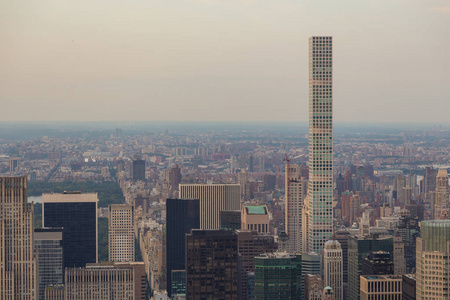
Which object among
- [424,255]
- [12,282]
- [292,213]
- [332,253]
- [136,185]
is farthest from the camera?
[136,185]

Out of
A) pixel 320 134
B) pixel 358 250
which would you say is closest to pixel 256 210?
pixel 320 134

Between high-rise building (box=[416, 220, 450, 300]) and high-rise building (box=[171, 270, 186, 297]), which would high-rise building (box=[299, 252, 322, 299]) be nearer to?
high-rise building (box=[171, 270, 186, 297])

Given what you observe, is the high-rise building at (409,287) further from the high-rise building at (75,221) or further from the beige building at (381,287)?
the high-rise building at (75,221)

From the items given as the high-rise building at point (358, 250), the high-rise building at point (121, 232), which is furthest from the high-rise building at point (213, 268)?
the high-rise building at point (121, 232)

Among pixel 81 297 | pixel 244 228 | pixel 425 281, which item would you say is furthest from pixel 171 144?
pixel 425 281

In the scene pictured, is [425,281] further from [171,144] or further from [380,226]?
[171,144]

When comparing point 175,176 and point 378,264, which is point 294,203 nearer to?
point 378,264
